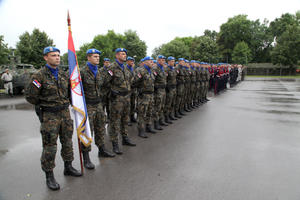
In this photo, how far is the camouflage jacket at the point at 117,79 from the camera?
476cm

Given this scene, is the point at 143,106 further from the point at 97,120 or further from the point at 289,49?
the point at 289,49

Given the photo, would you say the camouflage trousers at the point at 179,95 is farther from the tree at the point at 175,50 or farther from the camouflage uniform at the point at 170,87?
the tree at the point at 175,50

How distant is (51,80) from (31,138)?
3.20 m

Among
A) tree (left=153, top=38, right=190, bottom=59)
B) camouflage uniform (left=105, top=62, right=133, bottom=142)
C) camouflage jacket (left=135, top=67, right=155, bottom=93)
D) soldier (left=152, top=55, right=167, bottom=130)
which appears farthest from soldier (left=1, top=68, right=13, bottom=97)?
tree (left=153, top=38, right=190, bottom=59)

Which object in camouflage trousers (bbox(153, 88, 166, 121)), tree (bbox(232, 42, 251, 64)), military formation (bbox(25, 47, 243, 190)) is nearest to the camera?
military formation (bbox(25, 47, 243, 190))

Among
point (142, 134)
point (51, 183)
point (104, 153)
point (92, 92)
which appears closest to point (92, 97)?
point (92, 92)

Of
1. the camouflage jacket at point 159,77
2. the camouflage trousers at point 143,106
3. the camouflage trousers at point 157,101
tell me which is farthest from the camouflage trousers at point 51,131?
the camouflage jacket at point 159,77

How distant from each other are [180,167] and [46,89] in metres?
2.50

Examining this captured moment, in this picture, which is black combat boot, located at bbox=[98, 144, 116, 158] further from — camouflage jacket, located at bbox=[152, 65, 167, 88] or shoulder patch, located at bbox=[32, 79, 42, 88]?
camouflage jacket, located at bbox=[152, 65, 167, 88]

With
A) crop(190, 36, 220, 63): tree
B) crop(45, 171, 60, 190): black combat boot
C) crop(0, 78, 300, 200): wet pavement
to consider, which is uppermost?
crop(190, 36, 220, 63): tree

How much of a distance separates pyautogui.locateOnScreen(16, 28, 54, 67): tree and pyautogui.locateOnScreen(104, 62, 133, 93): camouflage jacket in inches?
1388

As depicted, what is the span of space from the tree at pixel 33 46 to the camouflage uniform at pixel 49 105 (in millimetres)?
36256

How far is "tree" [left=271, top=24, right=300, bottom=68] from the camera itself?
46688 millimetres

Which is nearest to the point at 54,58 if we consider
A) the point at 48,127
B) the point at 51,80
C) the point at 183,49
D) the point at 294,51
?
the point at 51,80
